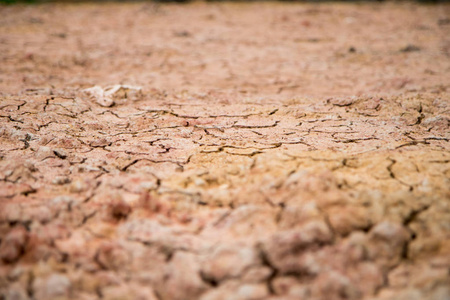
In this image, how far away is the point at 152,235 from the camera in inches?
46.4

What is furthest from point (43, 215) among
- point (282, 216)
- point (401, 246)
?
point (401, 246)

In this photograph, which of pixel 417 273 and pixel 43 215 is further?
pixel 43 215

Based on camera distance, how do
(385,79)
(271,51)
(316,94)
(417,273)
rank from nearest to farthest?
(417,273), (316,94), (385,79), (271,51)

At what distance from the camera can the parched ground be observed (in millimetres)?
1053

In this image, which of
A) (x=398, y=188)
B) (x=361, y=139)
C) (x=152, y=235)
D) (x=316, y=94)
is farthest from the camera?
(x=316, y=94)

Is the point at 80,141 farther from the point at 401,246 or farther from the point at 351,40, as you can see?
the point at 351,40

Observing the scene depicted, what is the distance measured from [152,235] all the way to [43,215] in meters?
0.43

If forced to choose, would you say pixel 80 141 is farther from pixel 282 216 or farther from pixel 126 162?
pixel 282 216

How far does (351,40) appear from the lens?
4.30m

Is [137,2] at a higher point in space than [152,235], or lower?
higher

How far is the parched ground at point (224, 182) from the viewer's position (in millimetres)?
1053

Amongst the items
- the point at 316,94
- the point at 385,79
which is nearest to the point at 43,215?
the point at 316,94

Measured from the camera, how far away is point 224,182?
141 cm

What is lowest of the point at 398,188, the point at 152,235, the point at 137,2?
the point at 152,235
